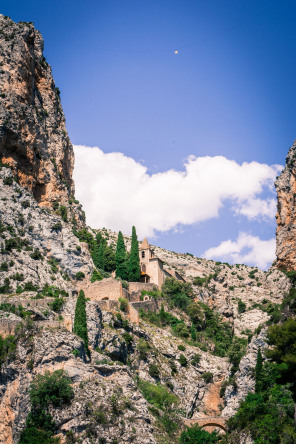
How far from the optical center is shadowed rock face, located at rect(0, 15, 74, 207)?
212 feet

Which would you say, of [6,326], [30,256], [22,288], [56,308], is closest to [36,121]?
[30,256]

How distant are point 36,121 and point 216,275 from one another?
3900 cm

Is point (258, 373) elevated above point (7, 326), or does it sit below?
below

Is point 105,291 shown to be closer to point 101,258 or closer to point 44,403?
point 101,258

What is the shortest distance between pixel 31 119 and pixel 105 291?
26.6 m

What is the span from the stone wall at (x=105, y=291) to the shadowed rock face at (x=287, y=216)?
26231 mm

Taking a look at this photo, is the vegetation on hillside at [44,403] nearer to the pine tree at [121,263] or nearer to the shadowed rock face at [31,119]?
the shadowed rock face at [31,119]

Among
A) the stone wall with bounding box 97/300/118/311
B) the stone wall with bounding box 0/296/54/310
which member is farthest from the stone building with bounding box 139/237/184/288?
the stone wall with bounding box 0/296/54/310

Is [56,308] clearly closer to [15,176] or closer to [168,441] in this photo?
[168,441]

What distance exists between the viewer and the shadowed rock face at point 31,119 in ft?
212

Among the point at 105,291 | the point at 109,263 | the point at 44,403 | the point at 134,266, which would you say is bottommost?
the point at 44,403

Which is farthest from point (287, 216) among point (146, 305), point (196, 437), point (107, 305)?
point (196, 437)

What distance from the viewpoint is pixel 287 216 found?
73500mm

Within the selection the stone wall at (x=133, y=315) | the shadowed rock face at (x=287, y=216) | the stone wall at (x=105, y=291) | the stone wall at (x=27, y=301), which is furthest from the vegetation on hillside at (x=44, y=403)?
the shadowed rock face at (x=287, y=216)
